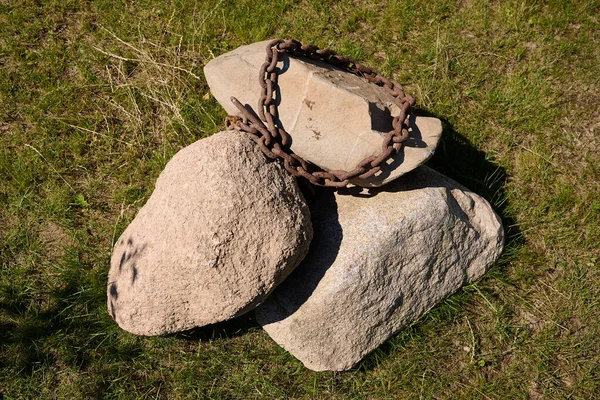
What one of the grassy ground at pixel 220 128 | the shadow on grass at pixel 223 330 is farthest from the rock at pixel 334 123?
the shadow on grass at pixel 223 330

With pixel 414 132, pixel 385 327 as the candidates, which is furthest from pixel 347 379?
pixel 414 132

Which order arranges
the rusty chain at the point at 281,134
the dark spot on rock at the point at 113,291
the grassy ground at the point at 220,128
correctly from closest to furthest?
the rusty chain at the point at 281,134
the dark spot on rock at the point at 113,291
the grassy ground at the point at 220,128

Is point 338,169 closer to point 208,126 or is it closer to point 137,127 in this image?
point 208,126

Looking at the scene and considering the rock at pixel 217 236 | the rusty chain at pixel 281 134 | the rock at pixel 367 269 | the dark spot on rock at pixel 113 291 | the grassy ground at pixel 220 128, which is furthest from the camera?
the grassy ground at pixel 220 128

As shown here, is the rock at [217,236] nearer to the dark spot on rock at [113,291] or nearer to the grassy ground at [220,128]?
the dark spot on rock at [113,291]

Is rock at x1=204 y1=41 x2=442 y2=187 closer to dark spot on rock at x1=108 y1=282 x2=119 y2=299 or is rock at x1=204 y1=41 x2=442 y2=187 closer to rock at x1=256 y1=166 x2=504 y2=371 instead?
rock at x1=256 y1=166 x2=504 y2=371

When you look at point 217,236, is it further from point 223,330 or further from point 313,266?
point 223,330

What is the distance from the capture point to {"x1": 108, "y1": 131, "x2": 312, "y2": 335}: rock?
2971 millimetres

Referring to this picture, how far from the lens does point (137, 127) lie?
14.6ft

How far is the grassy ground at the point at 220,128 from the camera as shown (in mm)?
3783

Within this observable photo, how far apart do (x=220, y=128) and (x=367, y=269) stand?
190cm

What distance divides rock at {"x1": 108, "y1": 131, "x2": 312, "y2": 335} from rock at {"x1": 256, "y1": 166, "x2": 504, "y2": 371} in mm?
308

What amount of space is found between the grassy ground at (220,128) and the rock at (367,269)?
0.32 m

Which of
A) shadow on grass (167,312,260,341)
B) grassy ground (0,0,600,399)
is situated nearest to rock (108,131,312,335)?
shadow on grass (167,312,260,341)
